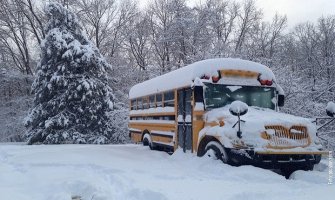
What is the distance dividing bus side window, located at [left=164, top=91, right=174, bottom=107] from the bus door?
0.46 meters

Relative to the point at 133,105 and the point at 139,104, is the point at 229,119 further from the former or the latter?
the point at 133,105

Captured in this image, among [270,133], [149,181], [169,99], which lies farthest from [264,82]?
[149,181]

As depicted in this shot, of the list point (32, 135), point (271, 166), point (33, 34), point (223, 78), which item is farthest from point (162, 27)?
point (271, 166)

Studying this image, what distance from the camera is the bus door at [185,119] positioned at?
1004 cm

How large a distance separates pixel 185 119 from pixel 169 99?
1333mm

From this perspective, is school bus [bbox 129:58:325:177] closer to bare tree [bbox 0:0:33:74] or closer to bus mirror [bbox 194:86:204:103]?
bus mirror [bbox 194:86:204:103]

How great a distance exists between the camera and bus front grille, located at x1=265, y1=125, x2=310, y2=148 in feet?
25.2

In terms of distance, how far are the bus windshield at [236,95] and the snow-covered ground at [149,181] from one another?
1468 millimetres

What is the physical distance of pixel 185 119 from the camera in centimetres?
1026

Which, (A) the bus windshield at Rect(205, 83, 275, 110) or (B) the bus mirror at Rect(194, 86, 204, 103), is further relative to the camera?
(A) the bus windshield at Rect(205, 83, 275, 110)

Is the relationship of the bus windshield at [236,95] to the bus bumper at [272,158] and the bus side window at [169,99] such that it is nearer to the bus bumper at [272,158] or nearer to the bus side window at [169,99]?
the bus bumper at [272,158]

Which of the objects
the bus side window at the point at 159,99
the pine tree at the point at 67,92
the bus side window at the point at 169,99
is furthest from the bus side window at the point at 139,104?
the pine tree at the point at 67,92

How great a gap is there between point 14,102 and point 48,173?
2374cm

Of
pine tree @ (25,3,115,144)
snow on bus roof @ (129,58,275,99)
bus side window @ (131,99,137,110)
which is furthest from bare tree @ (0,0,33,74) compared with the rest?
snow on bus roof @ (129,58,275,99)
